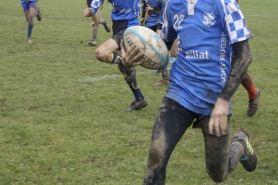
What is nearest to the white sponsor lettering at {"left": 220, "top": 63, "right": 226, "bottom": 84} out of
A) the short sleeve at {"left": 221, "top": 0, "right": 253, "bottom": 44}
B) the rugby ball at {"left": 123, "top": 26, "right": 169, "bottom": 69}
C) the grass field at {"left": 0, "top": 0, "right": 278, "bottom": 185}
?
the short sleeve at {"left": 221, "top": 0, "right": 253, "bottom": 44}

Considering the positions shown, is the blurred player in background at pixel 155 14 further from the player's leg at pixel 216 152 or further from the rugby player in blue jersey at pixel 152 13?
the player's leg at pixel 216 152

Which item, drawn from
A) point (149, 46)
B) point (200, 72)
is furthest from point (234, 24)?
point (149, 46)

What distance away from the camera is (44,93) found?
877cm

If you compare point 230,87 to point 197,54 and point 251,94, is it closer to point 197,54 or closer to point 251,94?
point 197,54

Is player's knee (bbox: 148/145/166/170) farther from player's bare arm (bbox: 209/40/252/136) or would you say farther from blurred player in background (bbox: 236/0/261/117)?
blurred player in background (bbox: 236/0/261/117)

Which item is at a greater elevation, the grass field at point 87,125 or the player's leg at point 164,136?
the player's leg at point 164,136

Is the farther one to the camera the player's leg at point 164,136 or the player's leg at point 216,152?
the player's leg at point 216,152

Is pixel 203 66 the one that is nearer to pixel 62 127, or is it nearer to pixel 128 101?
pixel 62 127

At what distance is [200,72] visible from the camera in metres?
4.18

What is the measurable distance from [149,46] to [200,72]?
575 millimetres

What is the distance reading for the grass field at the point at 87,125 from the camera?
17.8 ft

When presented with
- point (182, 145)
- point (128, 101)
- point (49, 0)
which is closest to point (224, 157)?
point (182, 145)

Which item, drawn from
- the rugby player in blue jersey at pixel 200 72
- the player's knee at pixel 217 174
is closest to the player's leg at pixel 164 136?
the rugby player in blue jersey at pixel 200 72

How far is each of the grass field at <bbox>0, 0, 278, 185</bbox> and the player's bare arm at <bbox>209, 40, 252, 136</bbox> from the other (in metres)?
1.67
